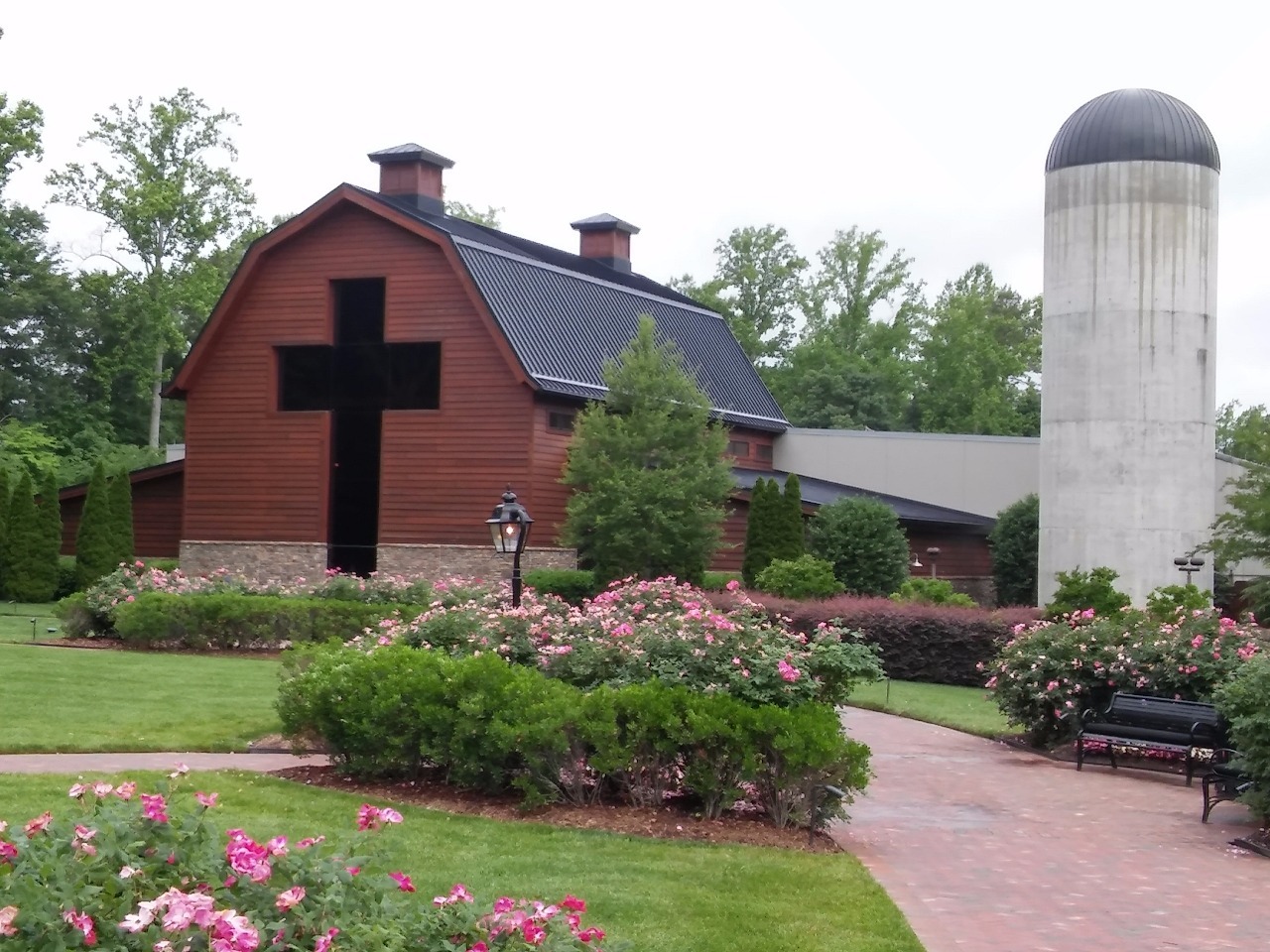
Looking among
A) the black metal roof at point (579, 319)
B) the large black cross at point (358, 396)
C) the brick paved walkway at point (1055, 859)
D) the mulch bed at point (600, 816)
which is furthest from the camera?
the large black cross at point (358, 396)

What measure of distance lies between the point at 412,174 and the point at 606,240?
8.36 meters

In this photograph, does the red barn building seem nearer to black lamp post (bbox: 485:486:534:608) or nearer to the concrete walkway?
black lamp post (bbox: 485:486:534:608)

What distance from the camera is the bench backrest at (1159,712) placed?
14.9 meters

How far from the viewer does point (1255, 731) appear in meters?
11.2

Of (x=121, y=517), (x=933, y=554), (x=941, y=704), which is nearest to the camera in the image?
(x=941, y=704)

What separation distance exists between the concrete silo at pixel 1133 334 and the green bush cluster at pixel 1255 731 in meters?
21.3

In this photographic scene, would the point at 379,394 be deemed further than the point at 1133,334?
Yes

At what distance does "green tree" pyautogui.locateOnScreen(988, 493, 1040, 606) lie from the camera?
37.6 m

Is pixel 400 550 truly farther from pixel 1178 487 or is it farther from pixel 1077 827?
pixel 1077 827

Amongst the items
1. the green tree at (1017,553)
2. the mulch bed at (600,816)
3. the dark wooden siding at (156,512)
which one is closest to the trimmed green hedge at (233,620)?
the mulch bed at (600,816)

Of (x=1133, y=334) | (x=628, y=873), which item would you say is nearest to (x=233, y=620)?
(x=628, y=873)

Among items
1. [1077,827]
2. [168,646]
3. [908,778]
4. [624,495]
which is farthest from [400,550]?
[1077,827]

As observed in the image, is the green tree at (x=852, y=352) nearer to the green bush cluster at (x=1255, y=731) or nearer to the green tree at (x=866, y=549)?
the green tree at (x=866, y=549)

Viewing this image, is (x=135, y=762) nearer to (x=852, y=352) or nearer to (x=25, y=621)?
(x=25, y=621)
